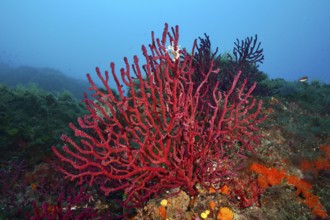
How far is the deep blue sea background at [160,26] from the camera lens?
13488cm

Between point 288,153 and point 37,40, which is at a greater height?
point 37,40

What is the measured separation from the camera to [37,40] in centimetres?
13875

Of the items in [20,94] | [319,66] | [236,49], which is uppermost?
[319,66]

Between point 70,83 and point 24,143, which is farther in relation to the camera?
point 70,83

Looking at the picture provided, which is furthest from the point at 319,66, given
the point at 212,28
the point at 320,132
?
the point at 320,132

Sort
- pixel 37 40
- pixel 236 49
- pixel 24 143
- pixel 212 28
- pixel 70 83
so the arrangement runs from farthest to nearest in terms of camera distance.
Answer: pixel 212 28 < pixel 37 40 < pixel 70 83 < pixel 236 49 < pixel 24 143

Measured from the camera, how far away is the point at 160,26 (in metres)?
186

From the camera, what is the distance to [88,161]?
253 centimetres

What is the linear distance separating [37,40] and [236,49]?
15745 cm

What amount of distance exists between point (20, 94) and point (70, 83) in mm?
18464

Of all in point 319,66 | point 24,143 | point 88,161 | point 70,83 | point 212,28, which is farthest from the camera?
point 212,28

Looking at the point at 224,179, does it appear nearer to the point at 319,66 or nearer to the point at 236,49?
the point at 236,49

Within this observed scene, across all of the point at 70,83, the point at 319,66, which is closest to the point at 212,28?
the point at 319,66

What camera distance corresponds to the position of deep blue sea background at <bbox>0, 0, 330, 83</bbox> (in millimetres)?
134875
